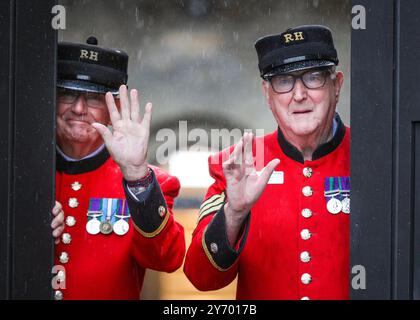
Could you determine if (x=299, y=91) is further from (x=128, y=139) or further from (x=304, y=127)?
(x=128, y=139)

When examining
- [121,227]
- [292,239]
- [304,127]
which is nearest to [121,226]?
[121,227]

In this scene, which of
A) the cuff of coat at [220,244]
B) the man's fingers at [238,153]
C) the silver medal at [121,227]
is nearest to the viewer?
the man's fingers at [238,153]

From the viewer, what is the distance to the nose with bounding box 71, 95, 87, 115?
301 centimetres

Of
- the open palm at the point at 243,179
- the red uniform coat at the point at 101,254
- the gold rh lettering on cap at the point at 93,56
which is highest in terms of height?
the gold rh lettering on cap at the point at 93,56

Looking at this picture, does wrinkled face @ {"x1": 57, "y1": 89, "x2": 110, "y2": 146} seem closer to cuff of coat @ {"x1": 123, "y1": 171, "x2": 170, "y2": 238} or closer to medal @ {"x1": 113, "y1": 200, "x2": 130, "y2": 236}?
medal @ {"x1": 113, "y1": 200, "x2": 130, "y2": 236}

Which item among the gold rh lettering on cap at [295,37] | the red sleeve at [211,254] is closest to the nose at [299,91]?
the gold rh lettering on cap at [295,37]

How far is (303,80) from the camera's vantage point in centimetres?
278

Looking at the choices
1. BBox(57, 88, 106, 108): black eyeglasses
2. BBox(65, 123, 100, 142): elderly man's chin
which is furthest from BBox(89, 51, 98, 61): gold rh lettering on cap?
BBox(65, 123, 100, 142): elderly man's chin

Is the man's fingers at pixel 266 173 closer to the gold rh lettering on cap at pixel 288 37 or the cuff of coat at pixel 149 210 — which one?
the cuff of coat at pixel 149 210

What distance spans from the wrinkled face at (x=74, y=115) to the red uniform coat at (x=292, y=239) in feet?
1.82

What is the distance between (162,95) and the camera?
455 centimetres

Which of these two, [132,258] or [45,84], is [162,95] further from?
[45,84]

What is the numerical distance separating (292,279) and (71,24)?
79.8 inches

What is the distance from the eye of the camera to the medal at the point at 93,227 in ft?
9.66
